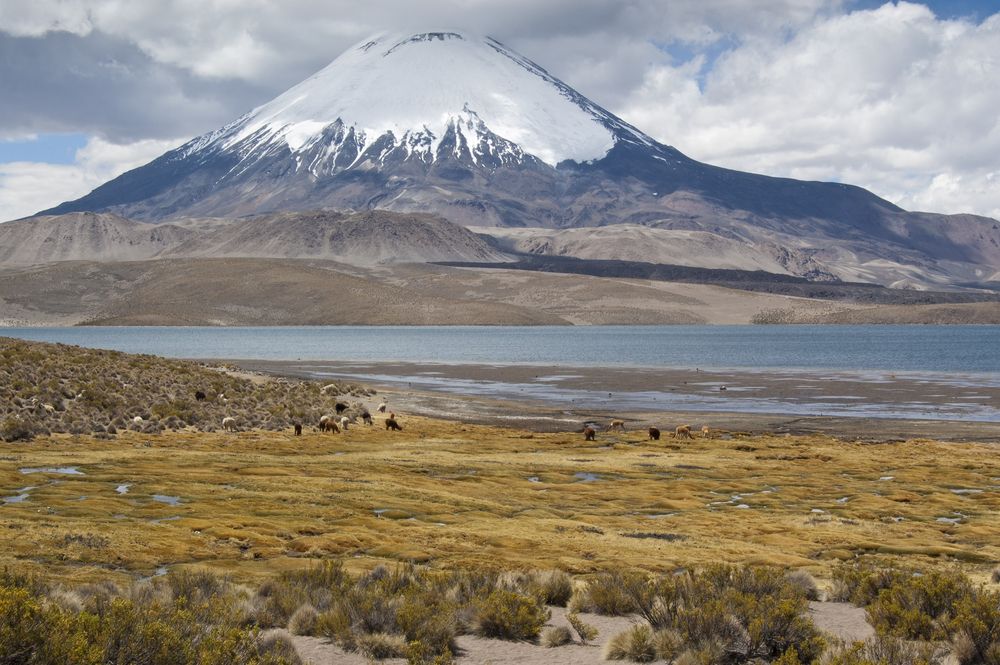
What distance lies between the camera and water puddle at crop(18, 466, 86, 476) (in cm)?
2298

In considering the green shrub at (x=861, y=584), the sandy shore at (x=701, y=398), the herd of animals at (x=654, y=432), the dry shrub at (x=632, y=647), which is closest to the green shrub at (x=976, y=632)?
the green shrub at (x=861, y=584)

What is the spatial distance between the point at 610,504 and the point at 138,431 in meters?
18.7

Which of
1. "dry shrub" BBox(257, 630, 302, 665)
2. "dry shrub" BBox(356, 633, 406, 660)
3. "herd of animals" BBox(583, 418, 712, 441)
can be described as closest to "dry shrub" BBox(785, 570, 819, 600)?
"dry shrub" BBox(356, 633, 406, 660)

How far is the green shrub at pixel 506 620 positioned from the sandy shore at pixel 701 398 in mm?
30841

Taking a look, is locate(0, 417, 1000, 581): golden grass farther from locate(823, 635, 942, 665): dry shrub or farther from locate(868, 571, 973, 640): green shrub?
locate(823, 635, 942, 665): dry shrub

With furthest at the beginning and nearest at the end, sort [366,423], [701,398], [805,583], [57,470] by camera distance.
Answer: [701,398]
[366,423]
[57,470]
[805,583]

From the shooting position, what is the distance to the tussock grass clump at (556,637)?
11.0m

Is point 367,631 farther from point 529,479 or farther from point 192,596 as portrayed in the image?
point 529,479

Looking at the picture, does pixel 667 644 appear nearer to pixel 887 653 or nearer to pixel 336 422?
pixel 887 653

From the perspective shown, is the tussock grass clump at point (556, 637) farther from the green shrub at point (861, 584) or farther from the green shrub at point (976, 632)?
the green shrub at point (861, 584)

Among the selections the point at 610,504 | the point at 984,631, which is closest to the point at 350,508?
the point at 610,504

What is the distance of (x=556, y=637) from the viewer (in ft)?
36.3

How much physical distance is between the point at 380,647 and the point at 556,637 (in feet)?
6.62

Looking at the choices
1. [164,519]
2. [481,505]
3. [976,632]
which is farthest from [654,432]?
[976,632]
